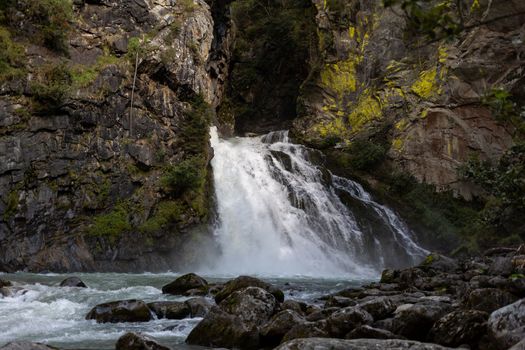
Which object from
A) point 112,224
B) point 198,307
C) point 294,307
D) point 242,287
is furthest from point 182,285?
point 112,224

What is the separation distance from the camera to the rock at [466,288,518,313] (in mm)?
7434

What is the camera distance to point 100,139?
19.6 m

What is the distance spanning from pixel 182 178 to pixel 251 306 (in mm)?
12156

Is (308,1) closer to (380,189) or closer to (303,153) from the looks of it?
(303,153)

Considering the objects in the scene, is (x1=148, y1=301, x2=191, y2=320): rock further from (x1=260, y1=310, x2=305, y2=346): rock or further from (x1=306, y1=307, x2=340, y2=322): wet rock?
(x1=306, y1=307, x2=340, y2=322): wet rock

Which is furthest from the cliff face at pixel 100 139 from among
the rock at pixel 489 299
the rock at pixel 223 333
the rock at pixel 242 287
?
the rock at pixel 489 299

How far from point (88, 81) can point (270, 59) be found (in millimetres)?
18994

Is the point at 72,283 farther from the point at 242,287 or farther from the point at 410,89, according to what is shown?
the point at 410,89

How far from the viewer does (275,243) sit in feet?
66.9

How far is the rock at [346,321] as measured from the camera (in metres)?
6.91

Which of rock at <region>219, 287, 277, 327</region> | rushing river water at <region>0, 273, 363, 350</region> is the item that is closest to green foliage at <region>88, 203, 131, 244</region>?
rushing river water at <region>0, 273, 363, 350</region>

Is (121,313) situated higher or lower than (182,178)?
lower

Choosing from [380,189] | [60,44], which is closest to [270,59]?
[380,189]

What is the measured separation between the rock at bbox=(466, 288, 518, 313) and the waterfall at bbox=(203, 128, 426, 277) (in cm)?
1099
